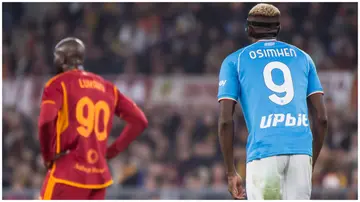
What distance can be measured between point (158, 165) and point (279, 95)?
9497 mm

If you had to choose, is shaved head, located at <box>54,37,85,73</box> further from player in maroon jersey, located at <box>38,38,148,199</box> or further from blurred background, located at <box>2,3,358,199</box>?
blurred background, located at <box>2,3,358,199</box>

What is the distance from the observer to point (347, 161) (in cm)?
1439

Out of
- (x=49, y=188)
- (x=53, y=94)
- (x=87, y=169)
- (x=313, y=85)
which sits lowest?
(x=49, y=188)

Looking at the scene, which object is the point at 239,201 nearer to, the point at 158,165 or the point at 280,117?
the point at 280,117

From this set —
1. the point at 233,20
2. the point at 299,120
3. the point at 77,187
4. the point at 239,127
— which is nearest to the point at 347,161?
the point at 239,127

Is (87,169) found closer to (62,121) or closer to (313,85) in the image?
(62,121)

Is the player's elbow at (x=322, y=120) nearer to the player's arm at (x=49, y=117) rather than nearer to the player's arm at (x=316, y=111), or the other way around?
the player's arm at (x=316, y=111)

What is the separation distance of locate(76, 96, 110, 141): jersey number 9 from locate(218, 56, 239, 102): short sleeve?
1772mm

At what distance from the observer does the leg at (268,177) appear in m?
5.91

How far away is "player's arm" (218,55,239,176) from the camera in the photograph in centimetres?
587

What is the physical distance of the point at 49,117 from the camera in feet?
23.9

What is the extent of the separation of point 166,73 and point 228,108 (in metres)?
12.4

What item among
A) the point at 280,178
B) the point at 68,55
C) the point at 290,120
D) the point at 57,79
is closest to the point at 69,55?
the point at 68,55

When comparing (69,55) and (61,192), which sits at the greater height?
(69,55)
